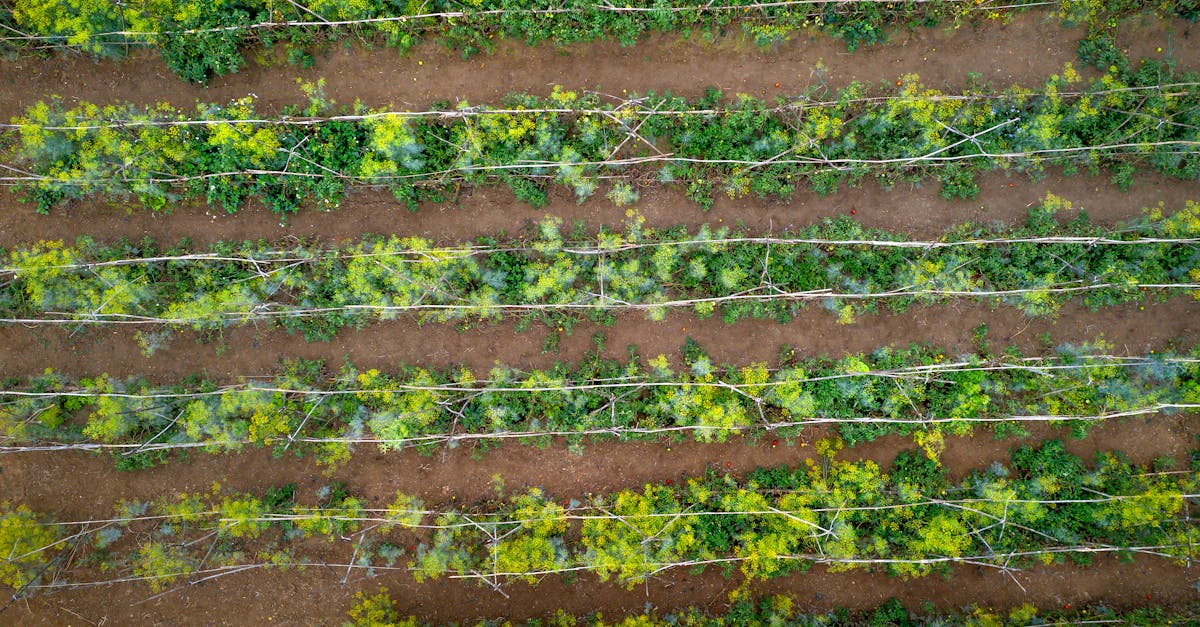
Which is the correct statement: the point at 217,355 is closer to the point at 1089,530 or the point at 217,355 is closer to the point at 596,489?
the point at 596,489

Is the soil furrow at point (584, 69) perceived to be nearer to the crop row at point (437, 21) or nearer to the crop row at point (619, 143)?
the crop row at point (437, 21)

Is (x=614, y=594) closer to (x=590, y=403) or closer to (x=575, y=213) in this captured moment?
(x=590, y=403)

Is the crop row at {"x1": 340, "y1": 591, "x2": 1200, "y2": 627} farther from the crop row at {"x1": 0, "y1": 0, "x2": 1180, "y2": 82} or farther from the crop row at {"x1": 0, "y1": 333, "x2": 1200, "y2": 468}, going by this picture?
the crop row at {"x1": 0, "y1": 0, "x2": 1180, "y2": 82}

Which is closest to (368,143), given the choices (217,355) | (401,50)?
(401,50)

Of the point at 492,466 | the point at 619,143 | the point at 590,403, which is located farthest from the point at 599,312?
the point at 492,466

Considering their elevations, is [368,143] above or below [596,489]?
above
